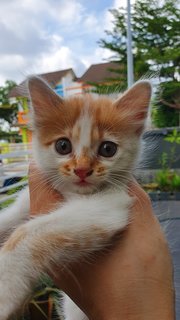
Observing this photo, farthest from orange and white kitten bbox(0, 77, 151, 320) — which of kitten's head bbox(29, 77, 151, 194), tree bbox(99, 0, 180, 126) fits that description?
tree bbox(99, 0, 180, 126)

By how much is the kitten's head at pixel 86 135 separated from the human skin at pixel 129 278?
0.15m

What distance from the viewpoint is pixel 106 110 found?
48.8 inches

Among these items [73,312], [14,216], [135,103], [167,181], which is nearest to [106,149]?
[135,103]

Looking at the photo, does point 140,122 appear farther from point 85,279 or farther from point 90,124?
point 85,279

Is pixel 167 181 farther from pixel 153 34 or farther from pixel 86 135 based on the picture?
pixel 153 34

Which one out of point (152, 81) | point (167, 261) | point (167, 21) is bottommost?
point (167, 261)

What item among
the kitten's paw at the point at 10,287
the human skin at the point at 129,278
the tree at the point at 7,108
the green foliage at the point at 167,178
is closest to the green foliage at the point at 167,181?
the green foliage at the point at 167,178

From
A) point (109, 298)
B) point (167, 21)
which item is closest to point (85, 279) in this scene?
point (109, 298)

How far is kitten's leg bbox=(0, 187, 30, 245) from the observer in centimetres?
142

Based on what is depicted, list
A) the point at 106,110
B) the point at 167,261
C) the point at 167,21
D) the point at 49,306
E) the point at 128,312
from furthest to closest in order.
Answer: the point at 167,21, the point at 49,306, the point at 106,110, the point at 167,261, the point at 128,312

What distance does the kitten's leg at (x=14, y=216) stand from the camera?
142cm

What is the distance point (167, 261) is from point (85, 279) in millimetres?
265

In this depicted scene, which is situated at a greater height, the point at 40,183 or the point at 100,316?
the point at 40,183

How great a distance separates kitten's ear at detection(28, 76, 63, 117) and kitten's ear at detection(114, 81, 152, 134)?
220mm
